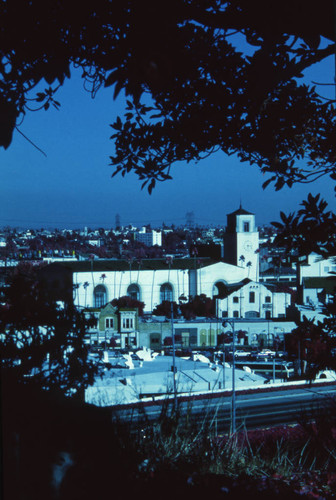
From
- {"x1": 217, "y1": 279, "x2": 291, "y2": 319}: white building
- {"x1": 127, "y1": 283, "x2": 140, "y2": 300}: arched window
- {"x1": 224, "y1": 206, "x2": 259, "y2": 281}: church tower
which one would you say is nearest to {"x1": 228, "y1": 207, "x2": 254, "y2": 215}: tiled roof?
{"x1": 224, "y1": 206, "x2": 259, "y2": 281}: church tower

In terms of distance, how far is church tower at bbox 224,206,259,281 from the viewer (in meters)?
1.96

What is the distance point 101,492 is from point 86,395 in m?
0.33

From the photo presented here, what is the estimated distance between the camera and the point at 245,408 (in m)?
2.02

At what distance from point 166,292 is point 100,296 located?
0.81ft

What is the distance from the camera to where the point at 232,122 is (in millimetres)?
1873

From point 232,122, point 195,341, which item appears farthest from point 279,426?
point 232,122

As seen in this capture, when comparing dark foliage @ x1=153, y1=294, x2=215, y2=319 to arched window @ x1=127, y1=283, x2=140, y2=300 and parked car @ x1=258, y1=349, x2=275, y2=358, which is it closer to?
arched window @ x1=127, y1=283, x2=140, y2=300

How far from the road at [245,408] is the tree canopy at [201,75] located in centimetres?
79

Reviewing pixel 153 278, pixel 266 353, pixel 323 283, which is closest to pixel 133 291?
pixel 153 278

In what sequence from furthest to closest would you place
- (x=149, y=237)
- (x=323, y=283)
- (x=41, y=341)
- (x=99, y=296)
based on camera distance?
(x=149, y=237) → (x=99, y=296) → (x=41, y=341) → (x=323, y=283)

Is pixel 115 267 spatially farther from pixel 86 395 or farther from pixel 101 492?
pixel 101 492

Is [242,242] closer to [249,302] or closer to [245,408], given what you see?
[249,302]

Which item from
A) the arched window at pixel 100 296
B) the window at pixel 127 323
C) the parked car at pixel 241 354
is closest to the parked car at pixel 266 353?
the parked car at pixel 241 354

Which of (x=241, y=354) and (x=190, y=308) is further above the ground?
(x=190, y=308)
